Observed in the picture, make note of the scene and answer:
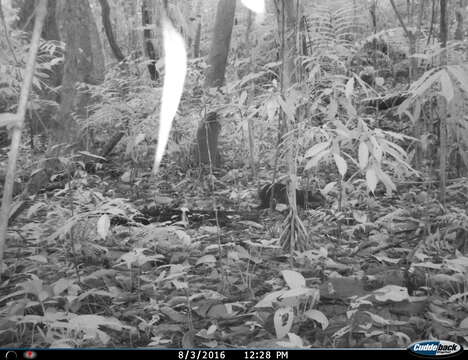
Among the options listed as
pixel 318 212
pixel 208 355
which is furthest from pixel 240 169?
pixel 208 355

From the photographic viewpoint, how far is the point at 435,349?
4.72 ft

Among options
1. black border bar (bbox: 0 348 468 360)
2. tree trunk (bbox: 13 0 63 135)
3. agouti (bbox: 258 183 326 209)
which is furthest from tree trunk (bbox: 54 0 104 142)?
black border bar (bbox: 0 348 468 360)

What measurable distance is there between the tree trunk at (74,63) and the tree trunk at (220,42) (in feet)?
3.99

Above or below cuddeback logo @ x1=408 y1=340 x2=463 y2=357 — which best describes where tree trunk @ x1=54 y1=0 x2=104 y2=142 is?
above

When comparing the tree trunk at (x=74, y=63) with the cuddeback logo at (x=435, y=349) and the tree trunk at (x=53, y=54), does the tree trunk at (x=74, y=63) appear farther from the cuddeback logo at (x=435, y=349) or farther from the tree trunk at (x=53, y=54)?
the cuddeback logo at (x=435, y=349)

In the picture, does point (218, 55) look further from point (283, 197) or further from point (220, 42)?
point (283, 197)

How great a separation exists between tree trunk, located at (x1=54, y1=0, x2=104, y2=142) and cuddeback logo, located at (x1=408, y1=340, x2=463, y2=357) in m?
2.92

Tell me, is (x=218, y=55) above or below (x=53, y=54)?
below

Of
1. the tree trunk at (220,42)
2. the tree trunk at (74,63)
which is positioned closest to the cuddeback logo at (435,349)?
the tree trunk at (74,63)

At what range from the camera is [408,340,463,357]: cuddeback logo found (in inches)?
56.1

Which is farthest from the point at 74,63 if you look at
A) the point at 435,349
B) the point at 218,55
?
the point at 435,349

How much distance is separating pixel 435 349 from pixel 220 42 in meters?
3.76

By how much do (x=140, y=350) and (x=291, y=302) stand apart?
1.97ft

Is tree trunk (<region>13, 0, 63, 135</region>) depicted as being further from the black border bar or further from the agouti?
the black border bar
